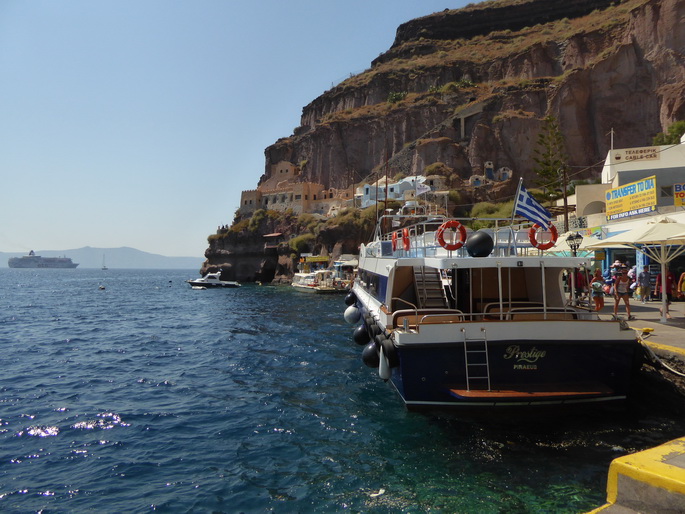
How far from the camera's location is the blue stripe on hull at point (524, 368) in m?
9.18

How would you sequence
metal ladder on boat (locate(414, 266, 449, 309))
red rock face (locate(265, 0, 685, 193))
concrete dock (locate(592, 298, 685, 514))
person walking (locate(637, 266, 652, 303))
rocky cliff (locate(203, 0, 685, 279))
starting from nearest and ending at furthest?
concrete dock (locate(592, 298, 685, 514))
metal ladder on boat (locate(414, 266, 449, 309))
person walking (locate(637, 266, 652, 303))
red rock face (locate(265, 0, 685, 193))
rocky cliff (locate(203, 0, 685, 279))

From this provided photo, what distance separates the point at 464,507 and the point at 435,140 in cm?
7455

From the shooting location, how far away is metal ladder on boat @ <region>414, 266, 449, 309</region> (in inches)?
472

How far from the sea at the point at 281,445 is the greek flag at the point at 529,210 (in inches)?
197

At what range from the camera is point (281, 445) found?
9211mm

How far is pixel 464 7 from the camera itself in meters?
119

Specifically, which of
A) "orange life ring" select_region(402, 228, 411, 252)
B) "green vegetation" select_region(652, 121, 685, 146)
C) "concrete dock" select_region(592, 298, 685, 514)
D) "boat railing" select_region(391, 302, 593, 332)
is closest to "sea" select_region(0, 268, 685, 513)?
"boat railing" select_region(391, 302, 593, 332)

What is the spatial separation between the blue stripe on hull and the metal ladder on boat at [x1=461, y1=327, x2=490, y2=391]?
0.09 feet

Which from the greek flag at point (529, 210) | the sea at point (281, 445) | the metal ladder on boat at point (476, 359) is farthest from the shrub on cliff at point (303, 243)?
the metal ladder on boat at point (476, 359)

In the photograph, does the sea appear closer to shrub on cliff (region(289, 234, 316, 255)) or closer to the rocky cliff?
the rocky cliff

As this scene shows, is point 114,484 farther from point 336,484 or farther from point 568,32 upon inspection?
point 568,32

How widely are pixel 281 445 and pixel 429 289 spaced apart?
5671 millimetres

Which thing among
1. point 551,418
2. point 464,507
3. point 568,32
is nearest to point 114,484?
point 464,507

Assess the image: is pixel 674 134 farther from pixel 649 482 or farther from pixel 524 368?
pixel 649 482
